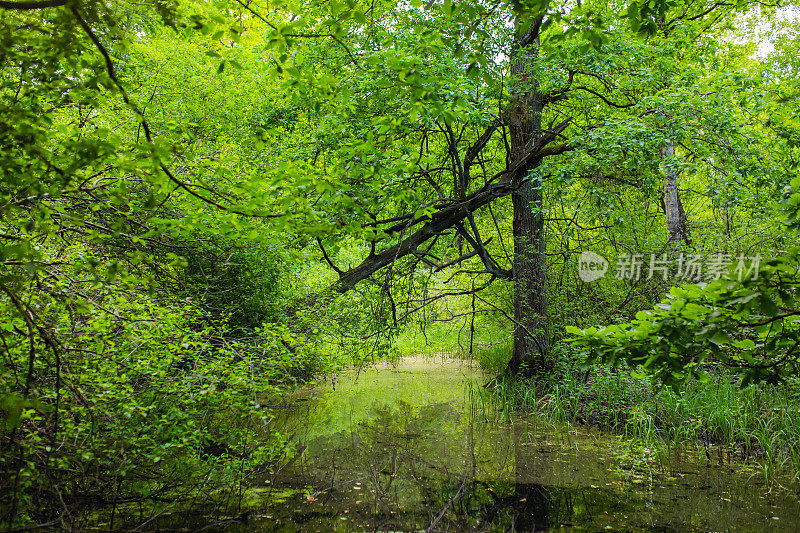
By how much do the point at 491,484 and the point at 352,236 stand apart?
9.71 ft

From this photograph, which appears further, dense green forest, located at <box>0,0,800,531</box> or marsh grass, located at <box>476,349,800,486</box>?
marsh grass, located at <box>476,349,800,486</box>

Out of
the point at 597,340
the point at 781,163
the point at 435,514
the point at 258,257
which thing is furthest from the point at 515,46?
the point at 435,514

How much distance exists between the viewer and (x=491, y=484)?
4.27 meters

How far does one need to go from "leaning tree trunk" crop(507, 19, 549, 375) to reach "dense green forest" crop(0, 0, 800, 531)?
1.6 inches

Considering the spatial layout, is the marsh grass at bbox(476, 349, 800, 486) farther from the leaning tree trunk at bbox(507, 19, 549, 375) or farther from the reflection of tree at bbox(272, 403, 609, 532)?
the reflection of tree at bbox(272, 403, 609, 532)

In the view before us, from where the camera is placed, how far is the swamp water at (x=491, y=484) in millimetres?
3533

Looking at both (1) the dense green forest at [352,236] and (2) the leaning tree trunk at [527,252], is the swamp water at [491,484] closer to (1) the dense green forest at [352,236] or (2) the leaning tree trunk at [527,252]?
(1) the dense green forest at [352,236]

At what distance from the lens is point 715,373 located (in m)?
6.58

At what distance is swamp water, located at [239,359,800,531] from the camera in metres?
3.53
